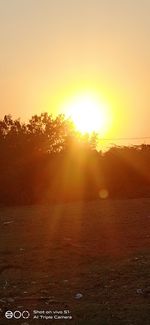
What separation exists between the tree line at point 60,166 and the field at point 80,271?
1685cm

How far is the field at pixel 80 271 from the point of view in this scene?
8.09 metres

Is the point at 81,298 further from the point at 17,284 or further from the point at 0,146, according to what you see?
the point at 0,146

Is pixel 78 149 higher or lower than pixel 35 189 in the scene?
higher

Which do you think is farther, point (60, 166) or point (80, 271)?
point (60, 166)

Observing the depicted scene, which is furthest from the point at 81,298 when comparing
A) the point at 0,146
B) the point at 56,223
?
the point at 0,146

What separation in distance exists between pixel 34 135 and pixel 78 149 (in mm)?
4027

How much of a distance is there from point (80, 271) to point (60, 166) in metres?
27.9

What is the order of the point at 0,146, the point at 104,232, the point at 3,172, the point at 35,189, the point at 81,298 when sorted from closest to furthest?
the point at 81,298, the point at 104,232, the point at 35,189, the point at 3,172, the point at 0,146

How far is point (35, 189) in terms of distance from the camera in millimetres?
36000

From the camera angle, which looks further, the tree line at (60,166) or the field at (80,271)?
the tree line at (60,166)

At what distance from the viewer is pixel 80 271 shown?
10.8 meters

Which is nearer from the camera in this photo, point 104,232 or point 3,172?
point 104,232

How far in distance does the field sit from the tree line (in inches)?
663

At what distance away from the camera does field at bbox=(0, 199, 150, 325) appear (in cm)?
809
